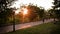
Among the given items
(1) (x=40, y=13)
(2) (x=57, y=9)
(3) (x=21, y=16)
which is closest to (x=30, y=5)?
(1) (x=40, y=13)

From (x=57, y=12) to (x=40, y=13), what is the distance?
2265 cm

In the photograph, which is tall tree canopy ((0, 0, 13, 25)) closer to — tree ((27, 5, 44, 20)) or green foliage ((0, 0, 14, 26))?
green foliage ((0, 0, 14, 26))

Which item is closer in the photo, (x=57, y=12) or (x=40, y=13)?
(x=57, y=12)

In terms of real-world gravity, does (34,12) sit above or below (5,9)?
below

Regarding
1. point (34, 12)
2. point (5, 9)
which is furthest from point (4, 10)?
point (34, 12)

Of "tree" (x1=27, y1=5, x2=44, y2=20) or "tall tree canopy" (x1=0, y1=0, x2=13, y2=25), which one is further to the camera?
"tree" (x1=27, y1=5, x2=44, y2=20)

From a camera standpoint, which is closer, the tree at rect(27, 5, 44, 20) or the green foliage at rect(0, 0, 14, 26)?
the green foliage at rect(0, 0, 14, 26)

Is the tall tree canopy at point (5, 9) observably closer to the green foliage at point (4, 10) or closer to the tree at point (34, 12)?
the green foliage at point (4, 10)

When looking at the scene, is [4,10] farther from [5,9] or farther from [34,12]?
[34,12]

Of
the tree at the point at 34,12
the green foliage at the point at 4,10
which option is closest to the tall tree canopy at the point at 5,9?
the green foliage at the point at 4,10

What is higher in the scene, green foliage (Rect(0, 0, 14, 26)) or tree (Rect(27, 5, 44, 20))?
green foliage (Rect(0, 0, 14, 26))

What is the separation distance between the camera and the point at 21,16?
157ft

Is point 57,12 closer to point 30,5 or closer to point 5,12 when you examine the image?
point 5,12

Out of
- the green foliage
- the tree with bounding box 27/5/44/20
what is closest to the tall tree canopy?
the green foliage
